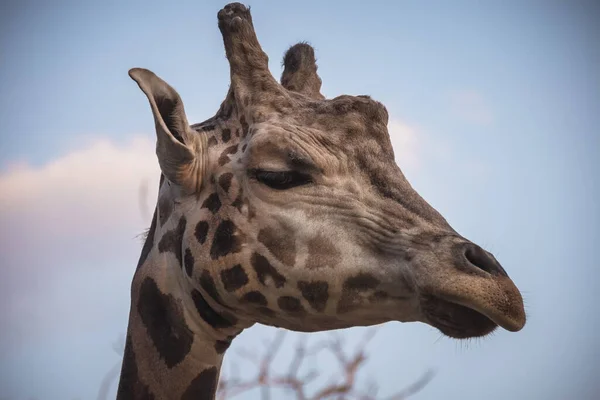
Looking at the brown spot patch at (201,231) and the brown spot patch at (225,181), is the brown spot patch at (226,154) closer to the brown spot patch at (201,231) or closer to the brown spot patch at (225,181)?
the brown spot patch at (225,181)

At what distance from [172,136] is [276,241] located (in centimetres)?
80

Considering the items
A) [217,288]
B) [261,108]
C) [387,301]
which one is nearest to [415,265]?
[387,301]

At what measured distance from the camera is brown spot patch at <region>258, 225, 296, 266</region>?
407 centimetres

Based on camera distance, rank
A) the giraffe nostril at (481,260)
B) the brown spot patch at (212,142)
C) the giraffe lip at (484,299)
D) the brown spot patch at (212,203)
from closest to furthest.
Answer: the giraffe lip at (484,299) → the giraffe nostril at (481,260) → the brown spot patch at (212,203) → the brown spot patch at (212,142)

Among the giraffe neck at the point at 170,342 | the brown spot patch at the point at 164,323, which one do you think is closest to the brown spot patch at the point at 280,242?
the giraffe neck at the point at 170,342

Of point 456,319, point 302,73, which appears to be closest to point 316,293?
point 456,319

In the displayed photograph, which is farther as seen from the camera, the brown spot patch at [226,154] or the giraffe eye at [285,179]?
the brown spot patch at [226,154]

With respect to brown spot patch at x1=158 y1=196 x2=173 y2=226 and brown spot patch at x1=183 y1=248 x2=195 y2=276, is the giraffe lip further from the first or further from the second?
brown spot patch at x1=158 y1=196 x2=173 y2=226

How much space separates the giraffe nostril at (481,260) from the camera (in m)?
3.64

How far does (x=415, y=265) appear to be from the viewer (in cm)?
376

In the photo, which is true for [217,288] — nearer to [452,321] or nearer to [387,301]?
[387,301]

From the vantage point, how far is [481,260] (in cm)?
366

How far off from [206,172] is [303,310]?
0.99 m

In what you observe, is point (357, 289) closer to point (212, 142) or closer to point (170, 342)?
point (170, 342)
